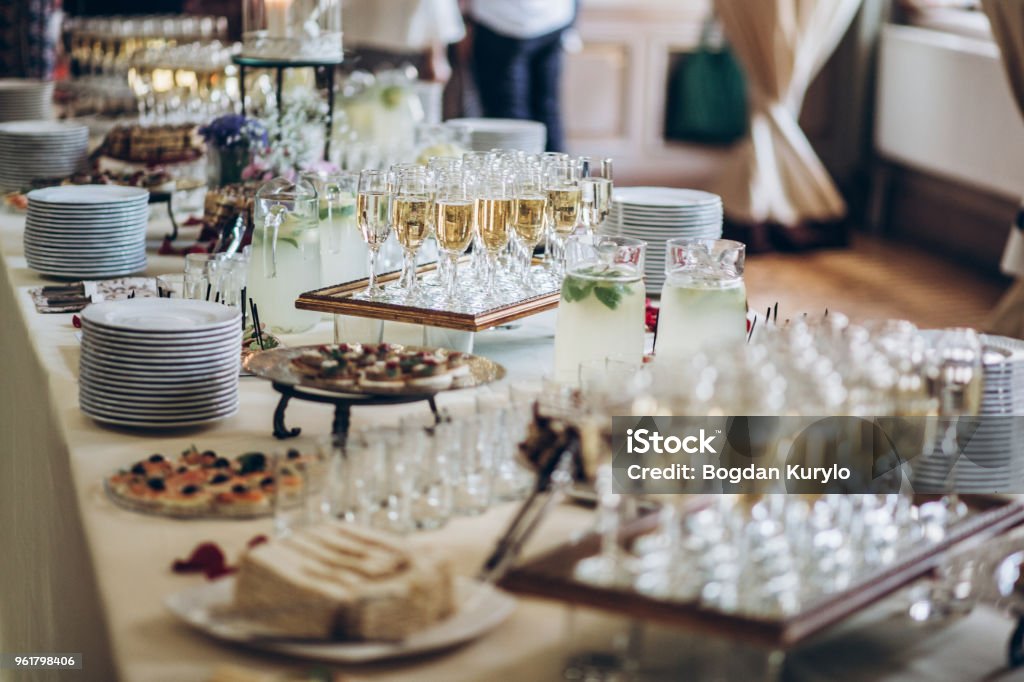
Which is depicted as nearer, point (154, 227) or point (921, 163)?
point (154, 227)

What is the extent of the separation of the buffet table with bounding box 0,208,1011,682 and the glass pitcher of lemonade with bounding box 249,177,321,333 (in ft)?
0.24

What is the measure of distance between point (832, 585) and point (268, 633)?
471 millimetres

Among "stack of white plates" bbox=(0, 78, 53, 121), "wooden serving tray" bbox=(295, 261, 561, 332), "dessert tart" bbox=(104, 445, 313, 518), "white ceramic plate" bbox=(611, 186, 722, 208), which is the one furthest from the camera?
"stack of white plates" bbox=(0, 78, 53, 121)

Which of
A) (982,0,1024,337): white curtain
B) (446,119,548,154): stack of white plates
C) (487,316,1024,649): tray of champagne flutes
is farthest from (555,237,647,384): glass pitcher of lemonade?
(982,0,1024,337): white curtain

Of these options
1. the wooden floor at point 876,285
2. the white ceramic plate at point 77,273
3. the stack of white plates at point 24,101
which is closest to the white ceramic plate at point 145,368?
the white ceramic plate at point 77,273

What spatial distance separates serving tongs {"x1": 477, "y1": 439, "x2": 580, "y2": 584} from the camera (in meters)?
1.22

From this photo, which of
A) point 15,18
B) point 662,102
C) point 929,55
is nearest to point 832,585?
point 15,18

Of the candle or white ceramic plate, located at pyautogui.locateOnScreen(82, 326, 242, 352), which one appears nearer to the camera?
white ceramic plate, located at pyautogui.locateOnScreen(82, 326, 242, 352)

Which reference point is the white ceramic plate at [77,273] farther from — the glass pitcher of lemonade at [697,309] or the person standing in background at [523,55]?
the person standing in background at [523,55]

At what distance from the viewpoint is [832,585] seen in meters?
1.07

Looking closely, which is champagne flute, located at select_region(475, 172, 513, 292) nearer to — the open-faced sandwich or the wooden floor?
the open-faced sandwich

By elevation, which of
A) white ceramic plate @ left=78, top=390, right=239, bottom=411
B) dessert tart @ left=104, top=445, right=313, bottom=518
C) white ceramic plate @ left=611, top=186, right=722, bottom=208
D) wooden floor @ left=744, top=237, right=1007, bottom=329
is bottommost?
wooden floor @ left=744, top=237, right=1007, bottom=329

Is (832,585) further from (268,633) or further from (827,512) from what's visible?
(268,633)

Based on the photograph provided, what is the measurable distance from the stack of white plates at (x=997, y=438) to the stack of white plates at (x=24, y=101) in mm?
3219
